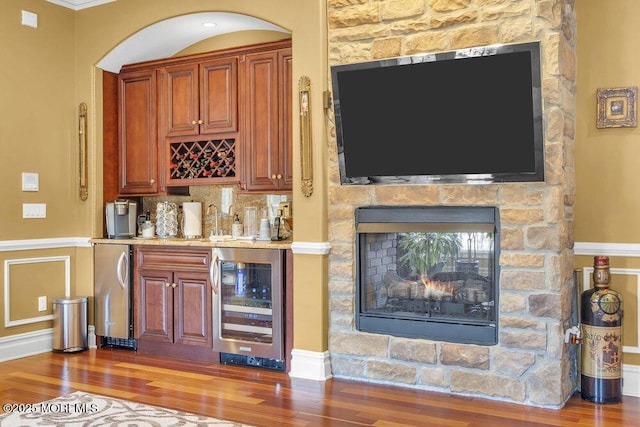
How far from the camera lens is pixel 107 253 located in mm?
5234

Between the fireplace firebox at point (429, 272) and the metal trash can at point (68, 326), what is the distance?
95.8 inches

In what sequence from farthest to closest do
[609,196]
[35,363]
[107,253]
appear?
[107,253]
[35,363]
[609,196]

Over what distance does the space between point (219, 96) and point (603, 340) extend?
327 cm

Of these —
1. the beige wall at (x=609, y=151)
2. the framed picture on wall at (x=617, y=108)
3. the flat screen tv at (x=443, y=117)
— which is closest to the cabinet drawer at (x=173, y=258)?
the flat screen tv at (x=443, y=117)

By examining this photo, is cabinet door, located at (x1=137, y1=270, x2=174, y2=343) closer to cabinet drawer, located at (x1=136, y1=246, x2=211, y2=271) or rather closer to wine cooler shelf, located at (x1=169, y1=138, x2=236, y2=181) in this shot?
cabinet drawer, located at (x1=136, y1=246, x2=211, y2=271)

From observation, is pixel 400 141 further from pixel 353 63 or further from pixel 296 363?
pixel 296 363

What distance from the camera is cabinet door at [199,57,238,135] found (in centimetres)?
493

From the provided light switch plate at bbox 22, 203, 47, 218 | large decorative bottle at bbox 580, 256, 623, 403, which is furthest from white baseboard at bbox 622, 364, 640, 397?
light switch plate at bbox 22, 203, 47, 218

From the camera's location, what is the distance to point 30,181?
507cm

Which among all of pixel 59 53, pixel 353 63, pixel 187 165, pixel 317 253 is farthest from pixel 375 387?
pixel 59 53

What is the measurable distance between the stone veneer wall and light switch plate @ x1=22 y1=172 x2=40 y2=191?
267cm

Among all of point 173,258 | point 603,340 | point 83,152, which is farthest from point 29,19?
point 603,340

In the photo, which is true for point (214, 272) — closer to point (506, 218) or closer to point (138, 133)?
point (138, 133)

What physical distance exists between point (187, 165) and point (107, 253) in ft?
3.26
